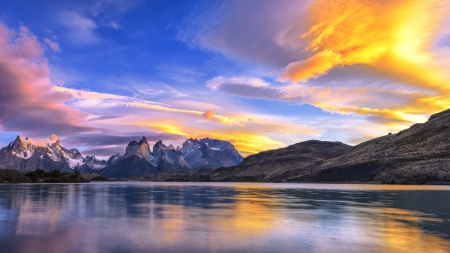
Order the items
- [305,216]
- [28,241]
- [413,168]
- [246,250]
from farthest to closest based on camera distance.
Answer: [413,168]
[305,216]
[28,241]
[246,250]

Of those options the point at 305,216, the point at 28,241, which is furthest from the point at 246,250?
the point at 305,216

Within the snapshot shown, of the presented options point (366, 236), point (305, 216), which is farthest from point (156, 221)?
point (366, 236)

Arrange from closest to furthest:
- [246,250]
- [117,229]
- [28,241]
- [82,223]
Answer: [246,250], [28,241], [117,229], [82,223]

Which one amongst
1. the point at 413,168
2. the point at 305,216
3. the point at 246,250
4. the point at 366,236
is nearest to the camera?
the point at 246,250

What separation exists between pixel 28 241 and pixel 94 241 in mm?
3813

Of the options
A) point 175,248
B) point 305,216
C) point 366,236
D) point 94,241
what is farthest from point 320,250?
point 305,216

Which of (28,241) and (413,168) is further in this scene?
(413,168)

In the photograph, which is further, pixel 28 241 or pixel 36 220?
pixel 36 220

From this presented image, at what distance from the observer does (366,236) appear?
23.2 meters

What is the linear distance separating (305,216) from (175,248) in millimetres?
19276

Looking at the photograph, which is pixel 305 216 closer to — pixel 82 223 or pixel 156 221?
pixel 156 221

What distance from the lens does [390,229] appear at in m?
25.9

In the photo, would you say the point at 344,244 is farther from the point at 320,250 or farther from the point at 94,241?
the point at 94,241

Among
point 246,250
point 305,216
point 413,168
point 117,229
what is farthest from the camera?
point 413,168
